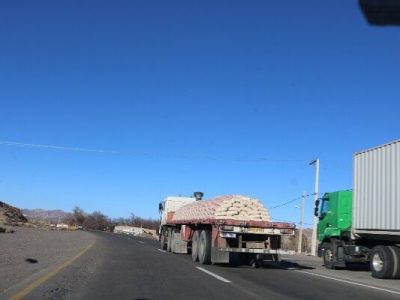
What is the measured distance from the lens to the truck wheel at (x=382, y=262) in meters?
17.3

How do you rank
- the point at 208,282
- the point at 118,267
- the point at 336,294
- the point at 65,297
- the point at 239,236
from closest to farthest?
the point at 65,297
the point at 336,294
the point at 208,282
the point at 118,267
the point at 239,236

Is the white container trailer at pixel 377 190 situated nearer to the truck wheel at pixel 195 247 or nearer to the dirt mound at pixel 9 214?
the truck wheel at pixel 195 247

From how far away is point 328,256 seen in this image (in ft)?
72.7

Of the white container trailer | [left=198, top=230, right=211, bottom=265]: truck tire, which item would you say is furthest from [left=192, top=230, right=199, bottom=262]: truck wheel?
the white container trailer

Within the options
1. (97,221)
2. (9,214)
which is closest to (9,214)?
(9,214)

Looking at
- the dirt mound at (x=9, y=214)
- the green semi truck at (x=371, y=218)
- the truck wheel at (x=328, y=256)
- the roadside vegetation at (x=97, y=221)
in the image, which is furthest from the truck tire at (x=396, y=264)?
the roadside vegetation at (x=97, y=221)

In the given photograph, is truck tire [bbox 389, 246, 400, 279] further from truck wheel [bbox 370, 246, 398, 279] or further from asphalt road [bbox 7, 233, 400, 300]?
asphalt road [bbox 7, 233, 400, 300]

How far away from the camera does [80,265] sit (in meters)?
16.5

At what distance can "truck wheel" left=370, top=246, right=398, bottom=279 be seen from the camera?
56.9ft

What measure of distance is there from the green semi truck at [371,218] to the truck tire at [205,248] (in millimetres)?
4888

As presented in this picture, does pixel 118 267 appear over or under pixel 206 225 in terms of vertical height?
under

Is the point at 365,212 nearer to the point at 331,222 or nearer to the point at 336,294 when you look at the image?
the point at 331,222

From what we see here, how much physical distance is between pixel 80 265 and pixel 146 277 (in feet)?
11.8

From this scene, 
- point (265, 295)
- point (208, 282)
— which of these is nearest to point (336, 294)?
point (265, 295)
